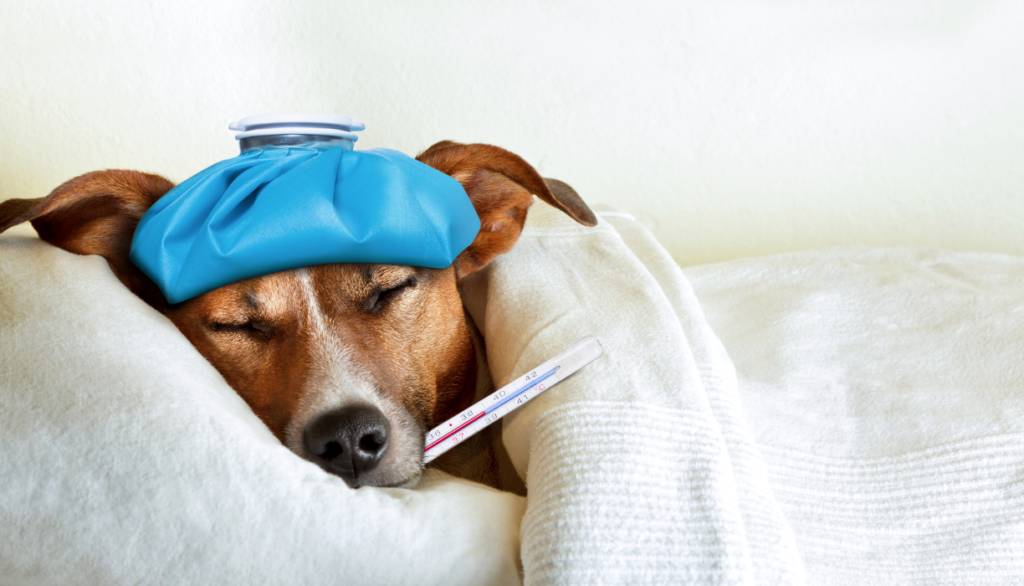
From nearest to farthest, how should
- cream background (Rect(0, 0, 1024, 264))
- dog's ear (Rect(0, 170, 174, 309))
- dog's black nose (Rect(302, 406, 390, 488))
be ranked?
dog's black nose (Rect(302, 406, 390, 488))
dog's ear (Rect(0, 170, 174, 309))
cream background (Rect(0, 0, 1024, 264))

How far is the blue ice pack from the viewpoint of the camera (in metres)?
1.23

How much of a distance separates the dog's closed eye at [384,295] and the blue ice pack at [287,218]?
95 millimetres

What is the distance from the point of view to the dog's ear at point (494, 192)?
1.54m

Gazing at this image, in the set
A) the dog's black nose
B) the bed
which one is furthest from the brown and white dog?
the bed

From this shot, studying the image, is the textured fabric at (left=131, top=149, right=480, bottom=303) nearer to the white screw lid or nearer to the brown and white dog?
the brown and white dog

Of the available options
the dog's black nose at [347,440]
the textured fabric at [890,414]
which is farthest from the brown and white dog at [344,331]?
the textured fabric at [890,414]

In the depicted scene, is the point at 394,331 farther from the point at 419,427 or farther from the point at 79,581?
the point at 79,581

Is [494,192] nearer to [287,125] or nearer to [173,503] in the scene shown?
[287,125]

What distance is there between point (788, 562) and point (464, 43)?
208cm

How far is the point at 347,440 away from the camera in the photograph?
1186 millimetres

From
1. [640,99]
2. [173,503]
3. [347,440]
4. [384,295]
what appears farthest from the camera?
[640,99]

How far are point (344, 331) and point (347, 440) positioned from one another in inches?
11.1

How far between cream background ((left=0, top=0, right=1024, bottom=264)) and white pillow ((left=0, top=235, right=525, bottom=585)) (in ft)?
4.97

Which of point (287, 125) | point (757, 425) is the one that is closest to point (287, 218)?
point (287, 125)
